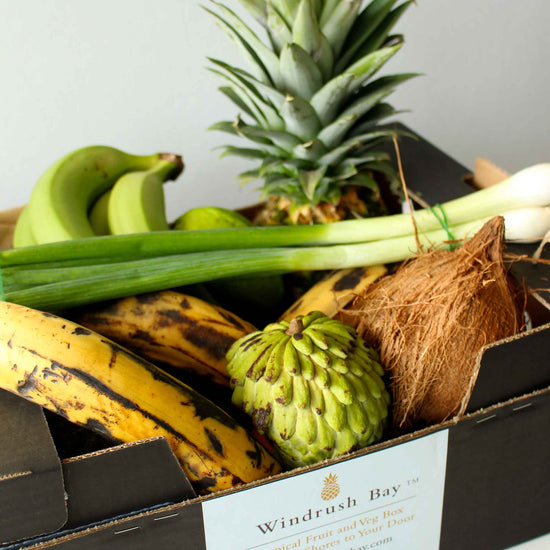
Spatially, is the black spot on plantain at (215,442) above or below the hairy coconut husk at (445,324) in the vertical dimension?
below

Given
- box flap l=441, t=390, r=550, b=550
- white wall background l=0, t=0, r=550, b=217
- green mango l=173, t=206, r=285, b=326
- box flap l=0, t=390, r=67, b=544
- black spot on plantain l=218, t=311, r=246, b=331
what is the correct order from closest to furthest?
1. box flap l=0, t=390, r=67, b=544
2. box flap l=441, t=390, r=550, b=550
3. black spot on plantain l=218, t=311, r=246, b=331
4. green mango l=173, t=206, r=285, b=326
5. white wall background l=0, t=0, r=550, b=217

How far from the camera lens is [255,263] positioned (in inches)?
27.5

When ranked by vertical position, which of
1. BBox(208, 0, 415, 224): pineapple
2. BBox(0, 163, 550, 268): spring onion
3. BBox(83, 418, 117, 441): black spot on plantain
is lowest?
BBox(83, 418, 117, 441): black spot on plantain

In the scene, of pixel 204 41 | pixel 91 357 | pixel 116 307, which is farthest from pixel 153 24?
pixel 91 357

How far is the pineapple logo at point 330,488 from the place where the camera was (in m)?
0.52

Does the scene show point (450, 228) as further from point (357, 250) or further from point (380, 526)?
point (380, 526)

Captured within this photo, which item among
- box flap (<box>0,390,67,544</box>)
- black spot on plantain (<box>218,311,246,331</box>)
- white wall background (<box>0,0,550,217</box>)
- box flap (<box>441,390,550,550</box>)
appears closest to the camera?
box flap (<box>0,390,67,544</box>)

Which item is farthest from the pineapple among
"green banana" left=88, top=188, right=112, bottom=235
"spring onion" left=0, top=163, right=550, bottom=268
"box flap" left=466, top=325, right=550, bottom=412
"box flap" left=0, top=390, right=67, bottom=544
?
"box flap" left=0, top=390, right=67, bottom=544

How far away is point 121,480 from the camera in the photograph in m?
0.48

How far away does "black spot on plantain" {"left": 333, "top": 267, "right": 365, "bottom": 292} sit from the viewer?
2.43 ft

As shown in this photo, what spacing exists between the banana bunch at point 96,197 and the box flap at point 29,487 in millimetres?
316

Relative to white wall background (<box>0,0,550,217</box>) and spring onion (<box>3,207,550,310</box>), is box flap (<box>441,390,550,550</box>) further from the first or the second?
white wall background (<box>0,0,550,217</box>)

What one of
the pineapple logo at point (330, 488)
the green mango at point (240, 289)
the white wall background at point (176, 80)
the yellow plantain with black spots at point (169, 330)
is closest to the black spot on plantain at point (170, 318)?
the yellow plantain with black spots at point (169, 330)

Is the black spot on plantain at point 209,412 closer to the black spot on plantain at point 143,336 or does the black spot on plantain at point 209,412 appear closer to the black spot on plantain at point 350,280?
the black spot on plantain at point 143,336
